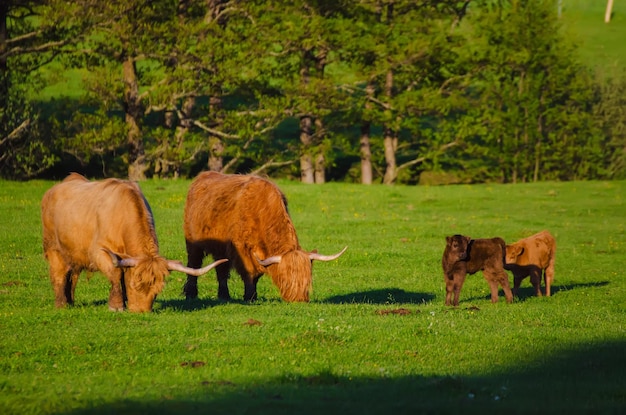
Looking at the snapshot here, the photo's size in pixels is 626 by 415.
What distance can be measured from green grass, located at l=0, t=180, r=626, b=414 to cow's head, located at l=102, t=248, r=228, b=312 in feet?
1.01

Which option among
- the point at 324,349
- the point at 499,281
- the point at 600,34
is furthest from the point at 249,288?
the point at 600,34

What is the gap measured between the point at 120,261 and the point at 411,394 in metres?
5.87

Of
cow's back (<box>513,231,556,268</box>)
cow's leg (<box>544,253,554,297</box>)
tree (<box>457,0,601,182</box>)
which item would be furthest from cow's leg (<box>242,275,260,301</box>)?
tree (<box>457,0,601,182</box>)

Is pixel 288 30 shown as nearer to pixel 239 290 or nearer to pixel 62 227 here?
pixel 239 290

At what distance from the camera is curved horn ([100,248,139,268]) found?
1403 cm

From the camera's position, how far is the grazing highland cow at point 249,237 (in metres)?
16.5

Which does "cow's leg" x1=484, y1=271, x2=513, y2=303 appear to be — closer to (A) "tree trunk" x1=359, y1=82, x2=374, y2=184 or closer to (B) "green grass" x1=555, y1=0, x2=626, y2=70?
(A) "tree trunk" x1=359, y1=82, x2=374, y2=184

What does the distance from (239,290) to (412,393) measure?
10675mm

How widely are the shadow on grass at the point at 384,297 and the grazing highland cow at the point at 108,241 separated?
554 cm

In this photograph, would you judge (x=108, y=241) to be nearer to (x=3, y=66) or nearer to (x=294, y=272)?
(x=294, y=272)

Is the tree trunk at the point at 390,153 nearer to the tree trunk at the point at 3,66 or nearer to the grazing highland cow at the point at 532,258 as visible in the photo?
the tree trunk at the point at 3,66

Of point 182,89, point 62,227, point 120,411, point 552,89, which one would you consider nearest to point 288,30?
point 182,89

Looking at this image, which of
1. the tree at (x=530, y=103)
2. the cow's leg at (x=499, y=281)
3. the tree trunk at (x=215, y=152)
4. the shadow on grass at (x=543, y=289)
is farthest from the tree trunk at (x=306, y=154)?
the cow's leg at (x=499, y=281)

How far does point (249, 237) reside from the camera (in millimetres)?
17250
